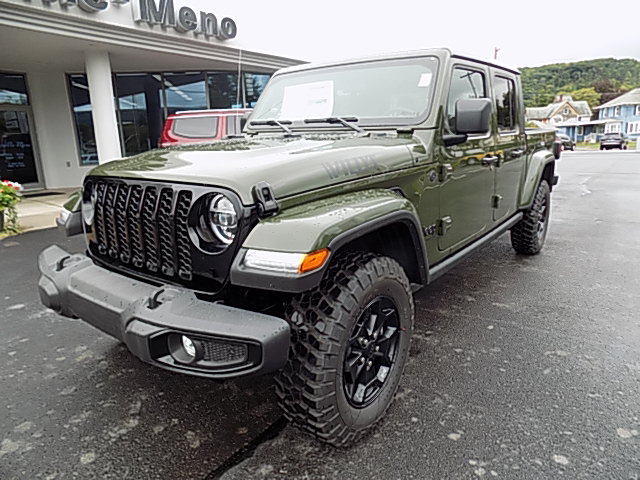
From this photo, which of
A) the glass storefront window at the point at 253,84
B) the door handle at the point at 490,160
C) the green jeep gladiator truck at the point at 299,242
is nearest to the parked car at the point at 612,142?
the glass storefront window at the point at 253,84

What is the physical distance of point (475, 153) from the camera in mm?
3277

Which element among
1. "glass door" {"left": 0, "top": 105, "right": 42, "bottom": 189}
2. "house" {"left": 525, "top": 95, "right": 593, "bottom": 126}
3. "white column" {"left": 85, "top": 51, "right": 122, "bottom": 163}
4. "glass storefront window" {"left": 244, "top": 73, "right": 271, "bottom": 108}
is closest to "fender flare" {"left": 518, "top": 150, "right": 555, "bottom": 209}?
"white column" {"left": 85, "top": 51, "right": 122, "bottom": 163}

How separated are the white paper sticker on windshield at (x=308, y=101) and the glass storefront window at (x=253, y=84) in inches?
412

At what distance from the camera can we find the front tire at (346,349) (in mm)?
1865

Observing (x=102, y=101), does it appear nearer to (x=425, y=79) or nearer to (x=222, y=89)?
(x=222, y=89)

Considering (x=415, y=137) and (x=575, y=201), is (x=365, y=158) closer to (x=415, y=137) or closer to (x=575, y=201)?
(x=415, y=137)

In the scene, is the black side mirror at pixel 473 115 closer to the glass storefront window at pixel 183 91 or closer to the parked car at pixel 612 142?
the glass storefront window at pixel 183 91

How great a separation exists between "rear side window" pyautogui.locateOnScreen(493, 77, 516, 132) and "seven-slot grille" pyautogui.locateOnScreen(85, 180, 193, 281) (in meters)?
2.88

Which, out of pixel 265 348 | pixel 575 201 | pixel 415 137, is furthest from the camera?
pixel 575 201

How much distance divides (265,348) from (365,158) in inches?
44.7

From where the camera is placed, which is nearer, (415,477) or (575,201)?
(415,477)

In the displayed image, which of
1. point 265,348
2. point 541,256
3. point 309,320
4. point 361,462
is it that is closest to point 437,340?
point 361,462

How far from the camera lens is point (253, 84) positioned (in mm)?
13438

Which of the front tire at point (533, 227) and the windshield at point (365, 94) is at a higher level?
the windshield at point (365, 94)
